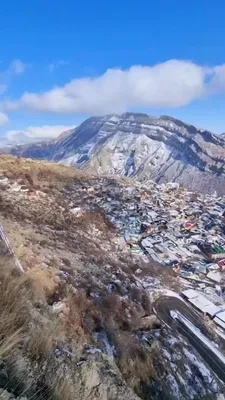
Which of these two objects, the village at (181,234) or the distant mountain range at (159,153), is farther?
the distant mountain range at (159,153)

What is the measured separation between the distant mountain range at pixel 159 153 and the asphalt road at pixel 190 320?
100966 millimetres

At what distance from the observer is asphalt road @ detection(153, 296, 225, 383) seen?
11.7m

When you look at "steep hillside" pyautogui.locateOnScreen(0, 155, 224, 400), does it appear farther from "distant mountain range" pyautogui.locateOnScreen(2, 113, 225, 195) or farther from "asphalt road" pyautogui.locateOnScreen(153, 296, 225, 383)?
"distant mountain range" pyautogui.locateOnScreen(2, 113, 225, 195)

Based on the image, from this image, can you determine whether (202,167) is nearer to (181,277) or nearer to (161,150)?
(161,150)

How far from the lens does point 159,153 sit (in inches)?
5822

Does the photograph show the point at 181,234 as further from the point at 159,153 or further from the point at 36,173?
the point at 159,153

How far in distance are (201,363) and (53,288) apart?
5982 mm

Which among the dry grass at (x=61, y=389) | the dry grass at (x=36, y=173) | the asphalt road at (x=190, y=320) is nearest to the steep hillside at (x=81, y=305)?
the dry grass at (x=61, y=389)

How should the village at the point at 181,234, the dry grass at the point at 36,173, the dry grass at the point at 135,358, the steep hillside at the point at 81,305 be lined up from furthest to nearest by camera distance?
the dry grass at the point at 36,173
the village at the point at 181,234
the dry grass at the point at 135,358
the steep hillside at the point at 81,305

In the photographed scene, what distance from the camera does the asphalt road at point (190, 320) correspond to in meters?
11.7

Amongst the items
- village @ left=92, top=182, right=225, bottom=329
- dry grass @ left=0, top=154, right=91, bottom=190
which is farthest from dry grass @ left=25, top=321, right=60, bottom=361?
dry grass @ left=0, top=154, right=91, bottom=190

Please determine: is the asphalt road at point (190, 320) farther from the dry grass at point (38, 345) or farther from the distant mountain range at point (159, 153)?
the distant mountain range at point (159, 153)

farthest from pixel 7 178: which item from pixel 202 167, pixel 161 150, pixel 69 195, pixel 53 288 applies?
pixel 161 150

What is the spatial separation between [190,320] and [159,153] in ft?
451
